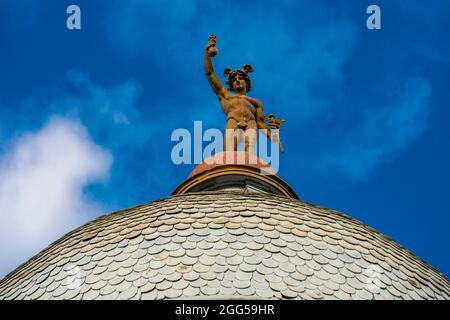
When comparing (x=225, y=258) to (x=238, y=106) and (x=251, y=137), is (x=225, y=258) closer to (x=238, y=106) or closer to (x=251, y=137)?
(x=251, y=137)

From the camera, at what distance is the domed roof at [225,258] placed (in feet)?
78.8

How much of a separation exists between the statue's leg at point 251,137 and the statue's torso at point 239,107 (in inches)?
7.1

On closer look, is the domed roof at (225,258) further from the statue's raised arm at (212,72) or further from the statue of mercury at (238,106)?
the statue's raised arm at (212,72)

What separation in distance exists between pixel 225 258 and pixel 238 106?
8.29m

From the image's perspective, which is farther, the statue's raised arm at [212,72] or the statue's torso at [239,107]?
the statue's raised arm at [212,72]

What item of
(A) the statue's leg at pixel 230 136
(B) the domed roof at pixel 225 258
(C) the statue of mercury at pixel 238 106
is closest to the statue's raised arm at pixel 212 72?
(C) the statue of mercury at pixel 238 106

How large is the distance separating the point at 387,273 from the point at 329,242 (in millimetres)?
1085

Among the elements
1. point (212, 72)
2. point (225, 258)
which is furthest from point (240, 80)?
point (225, 258)

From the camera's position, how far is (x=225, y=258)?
2466cm

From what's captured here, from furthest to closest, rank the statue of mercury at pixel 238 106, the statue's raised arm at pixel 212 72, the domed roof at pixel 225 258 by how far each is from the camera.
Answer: the statue's raised arm at pixel 212 72 → the statue of mercury at pixel 238 106 → the domed roof at pixel 225 258

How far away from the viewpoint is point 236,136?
31875 mm

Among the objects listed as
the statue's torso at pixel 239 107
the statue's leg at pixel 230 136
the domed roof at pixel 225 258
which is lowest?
the domed roof at pixel 225 258

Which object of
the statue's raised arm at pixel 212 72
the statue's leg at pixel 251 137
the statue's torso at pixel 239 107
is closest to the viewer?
the statue's leg at pixel 251 137
